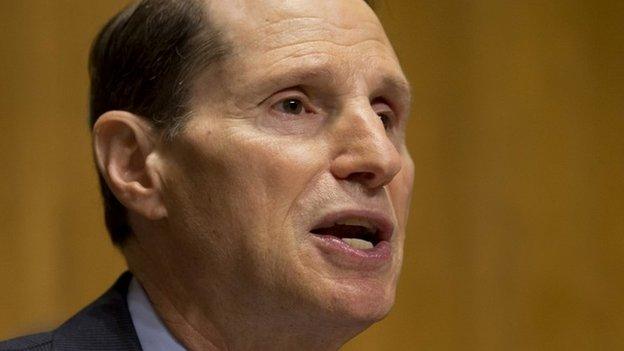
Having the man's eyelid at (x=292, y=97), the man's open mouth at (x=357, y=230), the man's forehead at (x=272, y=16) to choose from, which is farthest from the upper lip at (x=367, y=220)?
the man's forehead at (x=272, y=16)

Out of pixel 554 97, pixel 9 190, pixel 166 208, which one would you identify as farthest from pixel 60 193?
pixel 554 97

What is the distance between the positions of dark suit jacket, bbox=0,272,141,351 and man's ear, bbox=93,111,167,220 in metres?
0.14

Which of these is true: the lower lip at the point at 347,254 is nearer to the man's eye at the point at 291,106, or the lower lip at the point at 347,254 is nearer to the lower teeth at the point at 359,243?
the lower teeth at the point at 359,243

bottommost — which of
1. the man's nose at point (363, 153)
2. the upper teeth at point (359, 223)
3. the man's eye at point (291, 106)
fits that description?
the upper teeth at point (359, 223)

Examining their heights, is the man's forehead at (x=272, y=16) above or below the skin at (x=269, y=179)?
above

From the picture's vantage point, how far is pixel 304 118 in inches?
55.8

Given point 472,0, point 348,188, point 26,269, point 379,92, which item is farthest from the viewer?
point 472,0

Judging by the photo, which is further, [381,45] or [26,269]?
[26,269]

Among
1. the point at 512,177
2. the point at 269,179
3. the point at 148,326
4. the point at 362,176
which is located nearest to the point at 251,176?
the point at 269,179

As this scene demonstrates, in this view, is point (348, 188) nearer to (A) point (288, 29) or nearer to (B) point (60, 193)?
(A) point (288, 29)

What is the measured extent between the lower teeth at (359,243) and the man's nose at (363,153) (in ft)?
0.23

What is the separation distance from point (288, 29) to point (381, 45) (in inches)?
5.7

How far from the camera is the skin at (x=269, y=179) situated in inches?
54.0

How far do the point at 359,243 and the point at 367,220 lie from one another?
33mm
